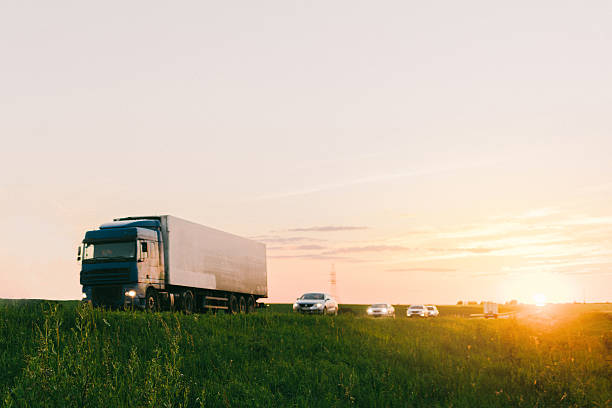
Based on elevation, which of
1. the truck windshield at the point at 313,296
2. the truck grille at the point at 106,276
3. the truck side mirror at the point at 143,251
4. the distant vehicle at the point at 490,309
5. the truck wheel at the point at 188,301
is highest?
the truck side mirror at the point at 143,251

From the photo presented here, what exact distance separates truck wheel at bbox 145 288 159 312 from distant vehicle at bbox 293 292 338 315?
14.6m

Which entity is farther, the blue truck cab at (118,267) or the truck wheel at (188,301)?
the truck wheel at (188,301)

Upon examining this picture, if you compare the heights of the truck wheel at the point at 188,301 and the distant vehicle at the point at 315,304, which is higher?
the truck wheel at the point at 188,301

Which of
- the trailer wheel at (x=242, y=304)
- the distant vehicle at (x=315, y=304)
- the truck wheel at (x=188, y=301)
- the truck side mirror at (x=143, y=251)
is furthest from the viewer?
the distant vehicle at (x=315, y=304)

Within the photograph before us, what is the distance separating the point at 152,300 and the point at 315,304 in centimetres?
1554

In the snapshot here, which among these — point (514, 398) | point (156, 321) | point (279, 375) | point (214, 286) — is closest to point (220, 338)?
point (156, 321)

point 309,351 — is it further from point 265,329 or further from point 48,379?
point 48,379

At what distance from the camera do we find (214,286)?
34.3 meters

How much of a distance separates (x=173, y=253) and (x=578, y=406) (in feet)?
69.3

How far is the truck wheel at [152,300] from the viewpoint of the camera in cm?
2738

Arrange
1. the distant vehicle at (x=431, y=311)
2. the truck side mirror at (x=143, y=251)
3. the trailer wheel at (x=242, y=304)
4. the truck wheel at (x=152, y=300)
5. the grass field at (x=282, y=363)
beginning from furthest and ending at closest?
the distant vehicle at (x=431, y=311) < the trailer wheel at (x=242, y=304) < the truck wheel at (x=152, y=300) < the truck side mirror at (x=143, y=251) < the grass field at (x=282, y=363)

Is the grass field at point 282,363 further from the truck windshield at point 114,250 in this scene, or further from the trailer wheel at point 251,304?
the trailer wheel at point 251,304

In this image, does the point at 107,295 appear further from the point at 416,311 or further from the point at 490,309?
the point at 490,309

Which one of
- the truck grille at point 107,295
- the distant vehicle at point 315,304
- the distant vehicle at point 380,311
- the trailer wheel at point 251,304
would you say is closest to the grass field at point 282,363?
the truck grille at point 107,295
